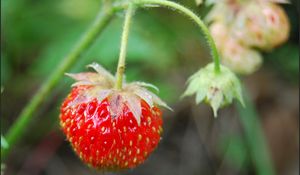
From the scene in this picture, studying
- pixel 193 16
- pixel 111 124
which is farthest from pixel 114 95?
pixel 193 16

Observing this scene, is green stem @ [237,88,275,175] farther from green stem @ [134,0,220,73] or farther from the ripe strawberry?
the ripe strawberry

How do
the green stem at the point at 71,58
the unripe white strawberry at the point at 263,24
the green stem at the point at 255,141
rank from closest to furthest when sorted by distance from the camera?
the green stem at the point at 71,58
the unripe white strawberry at the point at 263,24
the green stem at the point at 255,141

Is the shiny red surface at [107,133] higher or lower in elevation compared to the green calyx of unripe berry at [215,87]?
lower

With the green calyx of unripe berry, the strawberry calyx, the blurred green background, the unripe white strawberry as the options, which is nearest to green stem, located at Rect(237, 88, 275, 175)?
the blurred green background

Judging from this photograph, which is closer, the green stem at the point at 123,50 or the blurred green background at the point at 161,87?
the green stem at the point at 123,50

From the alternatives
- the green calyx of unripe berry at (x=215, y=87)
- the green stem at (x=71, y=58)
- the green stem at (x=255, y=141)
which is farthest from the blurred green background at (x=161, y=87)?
the green calyx of unripe berry at (x=215, y=87)

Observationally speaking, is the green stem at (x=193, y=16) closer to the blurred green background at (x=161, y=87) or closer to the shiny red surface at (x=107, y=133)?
the shiny red surface at (x=107, y=133)
